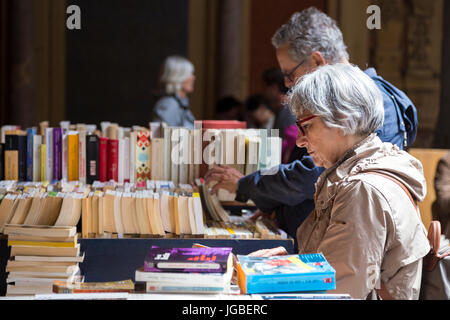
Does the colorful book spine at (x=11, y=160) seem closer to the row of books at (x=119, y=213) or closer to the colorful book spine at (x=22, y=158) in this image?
the colorful book spine at (x=22, y=158)

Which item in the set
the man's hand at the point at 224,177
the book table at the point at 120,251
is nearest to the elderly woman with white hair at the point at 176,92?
the man's hand at the point at 224,177

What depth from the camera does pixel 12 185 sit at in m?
3.50

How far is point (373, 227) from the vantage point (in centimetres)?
196

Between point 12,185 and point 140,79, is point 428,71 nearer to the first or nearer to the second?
point 140,79

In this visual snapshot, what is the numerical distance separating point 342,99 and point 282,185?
1.21m

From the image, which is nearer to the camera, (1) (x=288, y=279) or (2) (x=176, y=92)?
(1) (x=288, y=279)

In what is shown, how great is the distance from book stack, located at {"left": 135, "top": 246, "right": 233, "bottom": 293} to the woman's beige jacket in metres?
0.42

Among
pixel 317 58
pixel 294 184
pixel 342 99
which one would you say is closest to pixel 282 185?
pixel 294 184

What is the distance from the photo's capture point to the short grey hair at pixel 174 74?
5879 mm

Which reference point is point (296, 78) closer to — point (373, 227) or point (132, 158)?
point (132, 158)

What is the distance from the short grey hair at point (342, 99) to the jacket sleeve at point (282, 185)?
1050 mm
